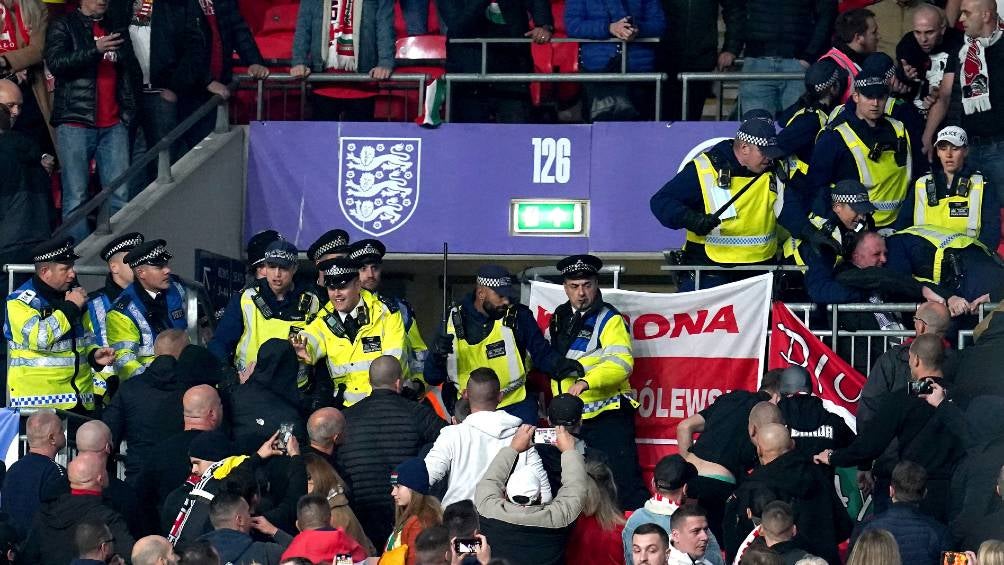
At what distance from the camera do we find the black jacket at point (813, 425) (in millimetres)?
13234

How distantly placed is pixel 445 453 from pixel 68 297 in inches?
140

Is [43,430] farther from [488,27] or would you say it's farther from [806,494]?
[488,27]

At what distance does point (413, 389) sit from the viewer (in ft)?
49.1

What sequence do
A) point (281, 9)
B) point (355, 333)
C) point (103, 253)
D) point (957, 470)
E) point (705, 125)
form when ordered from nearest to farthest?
point (957, 470) → point (355, 333) → point (103, 253) → point (705, 125) → point (281, 9)

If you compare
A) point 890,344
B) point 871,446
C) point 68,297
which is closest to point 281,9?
point 68,297

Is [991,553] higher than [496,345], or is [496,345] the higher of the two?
[496,345]

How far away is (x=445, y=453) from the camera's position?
13070mm

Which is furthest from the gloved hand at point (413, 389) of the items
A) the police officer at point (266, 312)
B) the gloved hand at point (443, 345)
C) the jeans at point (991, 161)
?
the jeans at point (991, 161)

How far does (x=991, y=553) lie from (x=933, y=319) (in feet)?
11.7

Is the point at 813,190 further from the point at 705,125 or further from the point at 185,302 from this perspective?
the point at 185,302

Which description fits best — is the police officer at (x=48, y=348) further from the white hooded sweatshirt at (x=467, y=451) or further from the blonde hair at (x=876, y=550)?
the blonde hair at (x=876, y=550)

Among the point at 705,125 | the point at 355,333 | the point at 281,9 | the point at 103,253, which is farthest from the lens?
the point at 281,9

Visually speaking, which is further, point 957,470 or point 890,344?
point 890,344

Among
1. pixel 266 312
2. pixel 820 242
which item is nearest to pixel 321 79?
pixel 266 312
